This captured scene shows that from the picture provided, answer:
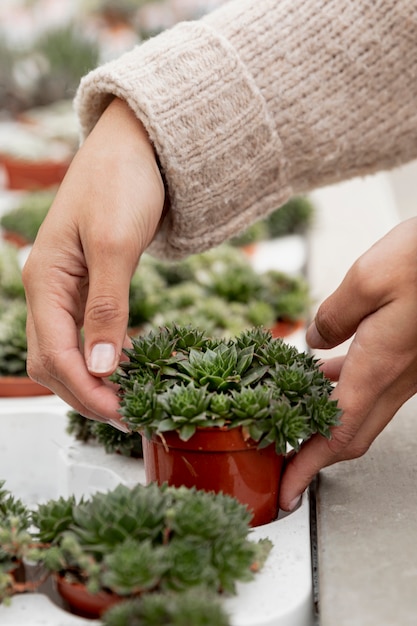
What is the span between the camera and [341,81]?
1551 millimetres

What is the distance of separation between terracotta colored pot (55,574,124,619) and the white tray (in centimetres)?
1

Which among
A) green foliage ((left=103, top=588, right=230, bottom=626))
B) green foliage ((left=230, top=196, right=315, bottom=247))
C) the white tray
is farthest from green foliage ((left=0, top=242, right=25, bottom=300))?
green foliage ((left=103, top=588, right=230, bottom=626))

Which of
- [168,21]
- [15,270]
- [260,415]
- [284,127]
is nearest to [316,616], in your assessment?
[260,415]

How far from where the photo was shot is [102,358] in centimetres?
121

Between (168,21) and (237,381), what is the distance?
4744 mm

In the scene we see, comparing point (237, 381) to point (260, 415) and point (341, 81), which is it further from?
point (341, 81)

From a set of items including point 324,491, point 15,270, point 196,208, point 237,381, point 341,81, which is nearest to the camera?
point 237,381

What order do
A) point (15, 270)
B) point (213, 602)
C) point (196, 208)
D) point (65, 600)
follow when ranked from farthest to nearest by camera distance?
point (15, 270) → point (196, 208) → point (65, 600) → point (213, 602)

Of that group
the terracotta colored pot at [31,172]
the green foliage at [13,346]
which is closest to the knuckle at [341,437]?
the green foliage at [13,346]

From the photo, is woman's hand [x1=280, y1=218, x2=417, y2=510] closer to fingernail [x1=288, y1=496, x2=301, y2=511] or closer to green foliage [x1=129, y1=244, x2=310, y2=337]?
fingernail [x1=288, y1=496, x2=301, y2=511]

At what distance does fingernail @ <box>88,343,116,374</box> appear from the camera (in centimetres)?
119

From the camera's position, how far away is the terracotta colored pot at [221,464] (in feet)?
3.69

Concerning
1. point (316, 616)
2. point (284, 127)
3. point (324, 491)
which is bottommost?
point (316, 616)

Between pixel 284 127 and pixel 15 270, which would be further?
pixel 15 270
